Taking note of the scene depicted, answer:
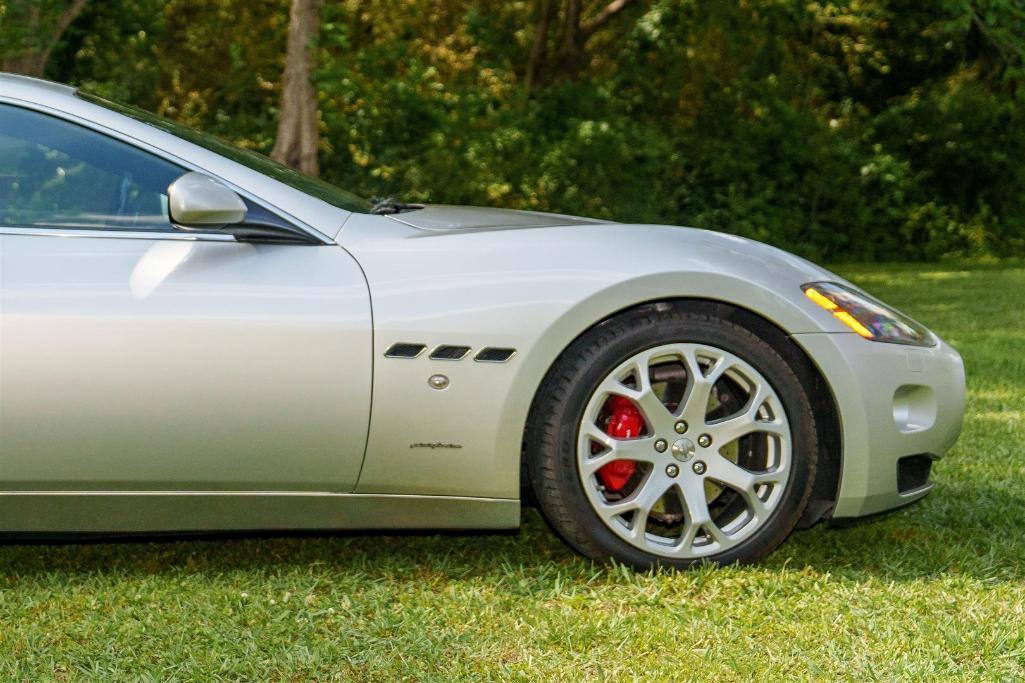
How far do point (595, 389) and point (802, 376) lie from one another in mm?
586

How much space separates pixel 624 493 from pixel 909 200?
16962 millimetres

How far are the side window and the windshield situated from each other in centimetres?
15

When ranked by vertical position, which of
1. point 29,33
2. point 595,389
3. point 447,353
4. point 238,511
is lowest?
point 238,511

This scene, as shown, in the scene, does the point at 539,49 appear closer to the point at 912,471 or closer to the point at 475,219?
the point at 475,219

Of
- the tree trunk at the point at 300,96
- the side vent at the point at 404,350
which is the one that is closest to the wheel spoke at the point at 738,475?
the side vent at the point at 404,350

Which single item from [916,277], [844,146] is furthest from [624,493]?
[844,146]

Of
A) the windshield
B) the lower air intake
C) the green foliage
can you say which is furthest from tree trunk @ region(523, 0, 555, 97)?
the lower air intake

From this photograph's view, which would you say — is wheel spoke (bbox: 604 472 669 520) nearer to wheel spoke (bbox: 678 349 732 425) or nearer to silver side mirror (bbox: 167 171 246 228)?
wheel spoke (bbox: 678 349 732 425)

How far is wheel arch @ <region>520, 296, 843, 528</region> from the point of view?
3.65 meters

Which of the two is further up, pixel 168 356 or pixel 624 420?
pixel 168 356

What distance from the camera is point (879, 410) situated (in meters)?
3.64

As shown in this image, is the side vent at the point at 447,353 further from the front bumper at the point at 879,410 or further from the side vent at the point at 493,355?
the front bumper at the point at 879,410

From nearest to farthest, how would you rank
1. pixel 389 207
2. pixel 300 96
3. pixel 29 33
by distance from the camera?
1. pixel 389 207
2. pixel 29 33
3. pixel 300 96

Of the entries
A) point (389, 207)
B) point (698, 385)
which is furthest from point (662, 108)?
point (698, 385)
